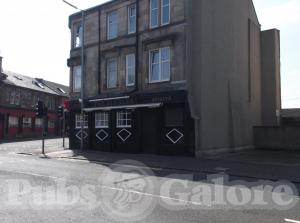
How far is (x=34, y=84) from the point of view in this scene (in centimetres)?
5475

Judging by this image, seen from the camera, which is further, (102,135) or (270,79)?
(270,79)

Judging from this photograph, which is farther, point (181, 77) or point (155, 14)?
point (155, 14)

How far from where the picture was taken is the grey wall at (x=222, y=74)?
20406mm

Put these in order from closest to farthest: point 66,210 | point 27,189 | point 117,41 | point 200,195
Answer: point 66,210, point 200,195, point 27,189, point 117,41

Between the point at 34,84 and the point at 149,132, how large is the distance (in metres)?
37.5

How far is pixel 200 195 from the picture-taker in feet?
29.9

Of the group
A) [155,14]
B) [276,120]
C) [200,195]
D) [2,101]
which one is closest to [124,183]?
[200,195]

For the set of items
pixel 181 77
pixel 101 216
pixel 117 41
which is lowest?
pixel 101 216

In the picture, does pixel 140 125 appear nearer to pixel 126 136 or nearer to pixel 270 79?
pixel 126 136

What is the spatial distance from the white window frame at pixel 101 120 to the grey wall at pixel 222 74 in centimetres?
698

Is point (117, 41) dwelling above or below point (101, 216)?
→ above

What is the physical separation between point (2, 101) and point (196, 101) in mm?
33483

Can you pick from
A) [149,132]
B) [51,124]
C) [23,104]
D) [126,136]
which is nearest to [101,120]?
[126,136]

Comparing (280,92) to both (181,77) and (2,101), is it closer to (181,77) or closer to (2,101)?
(181,77)
